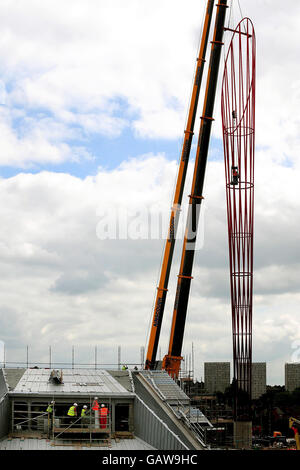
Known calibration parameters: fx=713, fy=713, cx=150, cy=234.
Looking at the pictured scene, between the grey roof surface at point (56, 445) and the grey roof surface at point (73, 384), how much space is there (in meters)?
3.84

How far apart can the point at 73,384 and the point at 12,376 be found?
4171 mm

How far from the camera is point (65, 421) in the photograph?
38688mm

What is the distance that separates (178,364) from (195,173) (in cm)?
1290

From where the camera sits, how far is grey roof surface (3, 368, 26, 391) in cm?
4104

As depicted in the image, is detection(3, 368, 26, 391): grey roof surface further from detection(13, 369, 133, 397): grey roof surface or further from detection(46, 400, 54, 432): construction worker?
detection(46, 400, 54, 432): construction worker

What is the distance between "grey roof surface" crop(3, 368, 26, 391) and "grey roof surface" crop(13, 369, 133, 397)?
0.26m

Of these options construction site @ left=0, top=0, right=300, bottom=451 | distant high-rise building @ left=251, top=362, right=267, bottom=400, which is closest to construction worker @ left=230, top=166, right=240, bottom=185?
construction site @ left=0, top=0, right=300, bottom=451

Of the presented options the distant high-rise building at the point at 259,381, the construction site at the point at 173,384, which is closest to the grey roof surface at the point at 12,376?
the construction site at the point at 173,384

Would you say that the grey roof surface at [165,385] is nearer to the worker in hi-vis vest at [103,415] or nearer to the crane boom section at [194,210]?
the crane boom section at [194,210]

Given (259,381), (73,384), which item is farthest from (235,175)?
(259,381)

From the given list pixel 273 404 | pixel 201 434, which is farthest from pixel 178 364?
pixel 273 404

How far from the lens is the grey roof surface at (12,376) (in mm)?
41037

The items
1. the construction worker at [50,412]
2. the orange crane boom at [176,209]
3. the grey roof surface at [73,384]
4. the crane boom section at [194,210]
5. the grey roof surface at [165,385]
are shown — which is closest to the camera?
the construction worker at [50,412]
